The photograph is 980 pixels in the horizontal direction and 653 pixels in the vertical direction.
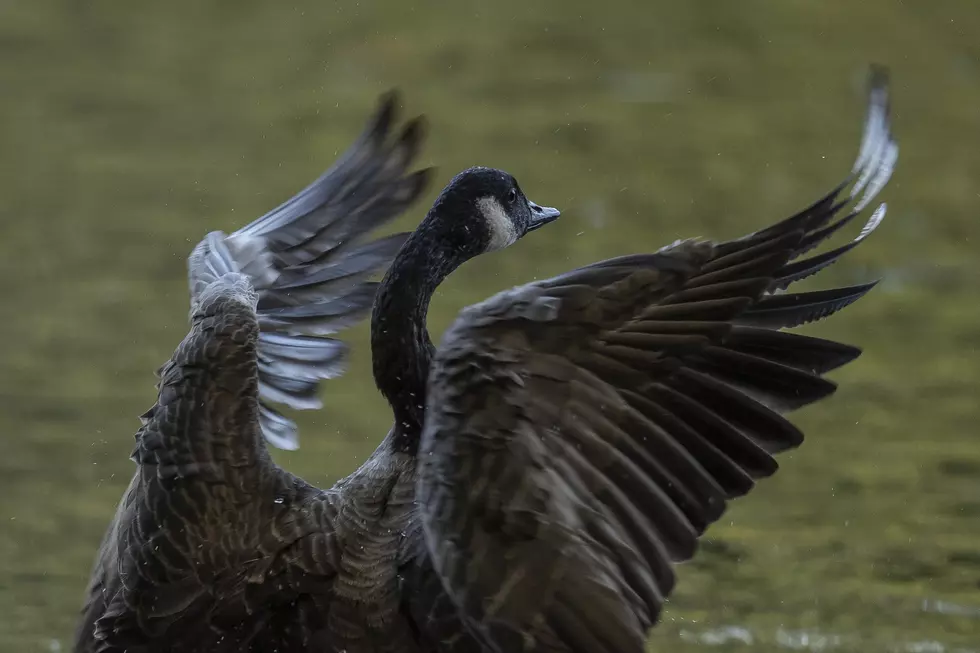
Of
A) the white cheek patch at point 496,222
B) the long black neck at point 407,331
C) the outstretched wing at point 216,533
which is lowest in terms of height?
the outstretched wing at point 216,533

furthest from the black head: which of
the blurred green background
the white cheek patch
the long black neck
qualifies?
the blurred green background

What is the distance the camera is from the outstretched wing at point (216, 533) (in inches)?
197

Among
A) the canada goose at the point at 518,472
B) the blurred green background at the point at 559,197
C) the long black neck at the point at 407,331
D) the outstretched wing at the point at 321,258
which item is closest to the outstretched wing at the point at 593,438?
the canada goose at the point at 518,472

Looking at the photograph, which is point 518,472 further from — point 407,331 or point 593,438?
point 407,331

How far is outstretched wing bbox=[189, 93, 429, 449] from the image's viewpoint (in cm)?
651

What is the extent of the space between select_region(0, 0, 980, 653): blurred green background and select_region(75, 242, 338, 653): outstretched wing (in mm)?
1421

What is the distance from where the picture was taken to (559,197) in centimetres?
1220

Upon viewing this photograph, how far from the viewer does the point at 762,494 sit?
26.5 ft

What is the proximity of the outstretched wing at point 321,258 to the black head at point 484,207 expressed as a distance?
821mm

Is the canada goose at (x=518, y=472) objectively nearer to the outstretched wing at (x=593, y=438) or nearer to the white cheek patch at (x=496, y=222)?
the outstretched wing at (x=593, y=438)

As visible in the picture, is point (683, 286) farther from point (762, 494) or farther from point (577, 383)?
point (762, 494)

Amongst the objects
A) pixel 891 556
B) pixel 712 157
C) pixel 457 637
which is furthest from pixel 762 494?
pixel 712 157

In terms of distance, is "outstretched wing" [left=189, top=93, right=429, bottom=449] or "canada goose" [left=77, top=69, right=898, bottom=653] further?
"outstretched wing" [left=189, top=93, right=429, bottom=449]

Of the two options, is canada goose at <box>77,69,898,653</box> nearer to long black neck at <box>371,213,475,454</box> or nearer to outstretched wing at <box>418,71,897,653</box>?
outstretched wing at <box>418,71,897,653</box>
